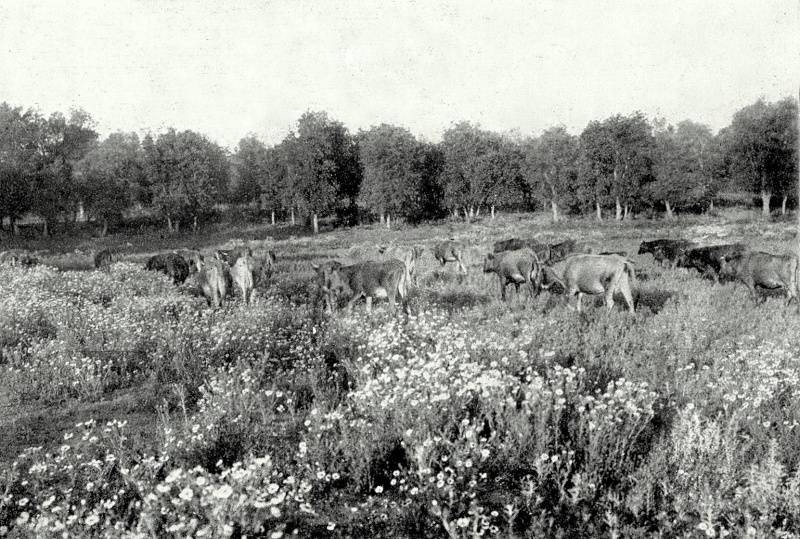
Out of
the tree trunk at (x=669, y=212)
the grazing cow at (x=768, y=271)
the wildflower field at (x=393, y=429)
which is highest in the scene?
the tree trunk at (x=669, y=212)

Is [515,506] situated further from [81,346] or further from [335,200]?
[335,200]

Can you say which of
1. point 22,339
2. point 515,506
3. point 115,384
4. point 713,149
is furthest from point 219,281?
point 713,149

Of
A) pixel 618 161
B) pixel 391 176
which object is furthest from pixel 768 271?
pixel 391 176

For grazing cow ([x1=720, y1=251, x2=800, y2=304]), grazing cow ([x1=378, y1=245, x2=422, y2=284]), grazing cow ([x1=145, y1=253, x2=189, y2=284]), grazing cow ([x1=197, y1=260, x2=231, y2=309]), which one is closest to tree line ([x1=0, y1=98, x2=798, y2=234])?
grazing cow ([x1=145, y1=253, x2=189, y2=284])

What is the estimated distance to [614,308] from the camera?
13008 millimetres

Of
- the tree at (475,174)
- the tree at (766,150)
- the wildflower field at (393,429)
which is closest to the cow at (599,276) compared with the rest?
the wildflower field at (393,429)

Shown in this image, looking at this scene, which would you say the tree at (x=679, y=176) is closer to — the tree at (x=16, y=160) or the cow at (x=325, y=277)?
the cow at (x=325, y=277)

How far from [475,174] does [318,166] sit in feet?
67.3

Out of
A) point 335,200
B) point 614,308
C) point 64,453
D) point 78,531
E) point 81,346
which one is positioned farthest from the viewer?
point 335,200

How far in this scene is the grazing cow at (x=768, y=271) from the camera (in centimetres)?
1370

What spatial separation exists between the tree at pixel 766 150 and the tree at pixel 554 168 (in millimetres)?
16466

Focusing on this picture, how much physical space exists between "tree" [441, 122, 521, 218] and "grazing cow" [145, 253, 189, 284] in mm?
49508

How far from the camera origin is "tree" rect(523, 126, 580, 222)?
65312 millimetres

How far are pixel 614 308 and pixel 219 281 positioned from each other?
33.3 feet
